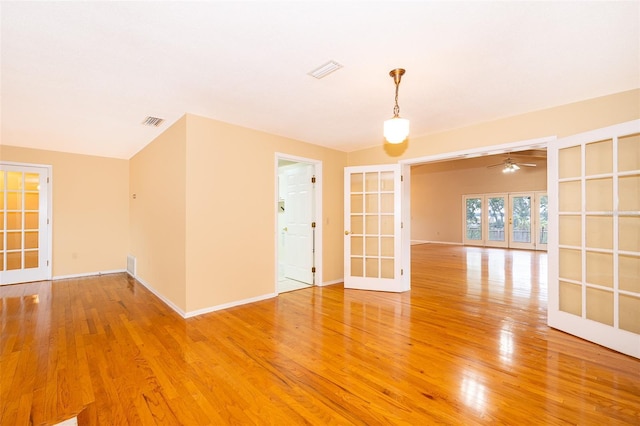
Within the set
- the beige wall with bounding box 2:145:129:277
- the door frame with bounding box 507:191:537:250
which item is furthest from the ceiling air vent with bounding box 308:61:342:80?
the door frame with bounding box 507:191:537:250

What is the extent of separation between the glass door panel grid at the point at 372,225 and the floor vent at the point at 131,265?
4305 millimetres

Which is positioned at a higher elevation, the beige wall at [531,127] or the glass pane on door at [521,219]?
the beige wall at [531,127]

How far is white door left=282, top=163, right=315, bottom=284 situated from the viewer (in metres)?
5.12

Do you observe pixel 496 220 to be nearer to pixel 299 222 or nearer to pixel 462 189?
pixel 462 189

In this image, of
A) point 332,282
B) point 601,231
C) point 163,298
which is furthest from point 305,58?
point 332,282

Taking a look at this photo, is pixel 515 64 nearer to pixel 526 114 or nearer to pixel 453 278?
pixel 526 114

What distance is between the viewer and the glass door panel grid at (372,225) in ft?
15.6

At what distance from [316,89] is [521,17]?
1.68 meters

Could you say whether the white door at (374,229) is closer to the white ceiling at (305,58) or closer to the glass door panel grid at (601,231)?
the white ceiling at (305,58)

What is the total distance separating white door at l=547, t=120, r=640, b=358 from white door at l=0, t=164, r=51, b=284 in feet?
26.9

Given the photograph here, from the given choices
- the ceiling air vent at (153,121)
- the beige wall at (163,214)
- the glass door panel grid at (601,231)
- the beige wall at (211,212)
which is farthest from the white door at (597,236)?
the ceiling air vent at (153,121)

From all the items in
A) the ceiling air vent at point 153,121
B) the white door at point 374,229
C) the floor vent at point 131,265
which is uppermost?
the ceiling air vent at point 153,121

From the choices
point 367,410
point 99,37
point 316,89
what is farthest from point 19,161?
point 367,410

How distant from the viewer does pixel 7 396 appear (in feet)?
6.39
